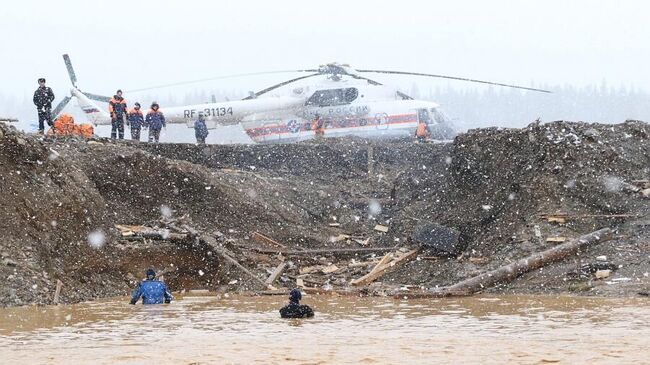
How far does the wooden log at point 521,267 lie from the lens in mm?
20328

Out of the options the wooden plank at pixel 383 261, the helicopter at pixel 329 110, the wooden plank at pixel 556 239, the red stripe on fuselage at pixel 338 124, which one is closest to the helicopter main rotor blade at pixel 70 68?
the helicopter at pixel 329 110

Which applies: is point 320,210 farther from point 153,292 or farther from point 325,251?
point 153,292

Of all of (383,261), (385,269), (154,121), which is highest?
(154,121)

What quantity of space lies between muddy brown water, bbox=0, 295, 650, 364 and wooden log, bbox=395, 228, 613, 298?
2.47ft

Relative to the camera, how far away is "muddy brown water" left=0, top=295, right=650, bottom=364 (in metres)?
12.1

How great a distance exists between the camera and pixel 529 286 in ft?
66.5

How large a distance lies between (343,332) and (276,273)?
8.78m

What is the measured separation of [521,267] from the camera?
20688mm

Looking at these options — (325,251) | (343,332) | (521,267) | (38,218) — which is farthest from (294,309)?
(325,251)

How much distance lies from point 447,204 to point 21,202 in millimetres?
11608

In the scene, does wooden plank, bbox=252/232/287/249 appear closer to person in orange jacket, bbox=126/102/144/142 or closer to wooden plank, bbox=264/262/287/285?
wooden plank, bbox=264/262/287/285

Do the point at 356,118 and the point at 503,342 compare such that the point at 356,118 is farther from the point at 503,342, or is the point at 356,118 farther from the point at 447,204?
the point at 503,342

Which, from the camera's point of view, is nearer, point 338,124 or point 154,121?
point 154,121

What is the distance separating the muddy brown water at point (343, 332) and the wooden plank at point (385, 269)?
260cm
